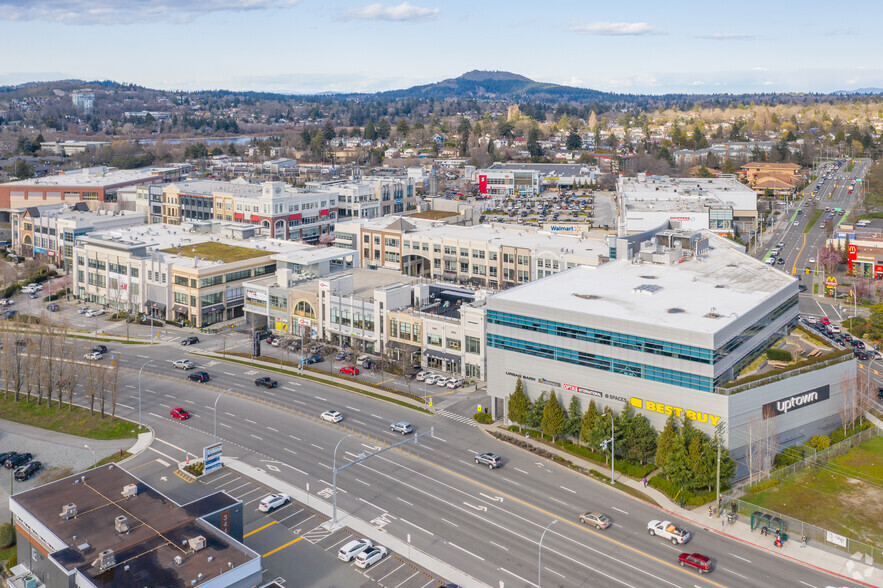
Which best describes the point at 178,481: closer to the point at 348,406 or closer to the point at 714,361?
the point at 348,406

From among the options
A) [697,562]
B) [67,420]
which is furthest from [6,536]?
[697,562]

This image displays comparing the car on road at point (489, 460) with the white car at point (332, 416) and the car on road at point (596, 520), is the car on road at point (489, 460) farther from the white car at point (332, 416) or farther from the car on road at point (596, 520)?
the white car at point (332, 416)

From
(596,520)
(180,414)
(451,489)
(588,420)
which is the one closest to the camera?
(596,520)

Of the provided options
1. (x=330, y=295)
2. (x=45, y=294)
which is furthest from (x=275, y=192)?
(x=330, y=295)

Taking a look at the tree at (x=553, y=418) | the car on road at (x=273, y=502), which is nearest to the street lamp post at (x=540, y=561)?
the tree at (x=553, y=418)

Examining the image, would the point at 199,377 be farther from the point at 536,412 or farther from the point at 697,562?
the point at 697,562

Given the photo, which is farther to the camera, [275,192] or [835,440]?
[275,192]

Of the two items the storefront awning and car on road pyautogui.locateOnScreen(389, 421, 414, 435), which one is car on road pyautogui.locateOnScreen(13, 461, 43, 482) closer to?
car on road pyautogui.locateOnScreen(389, 421, 414, 435)
